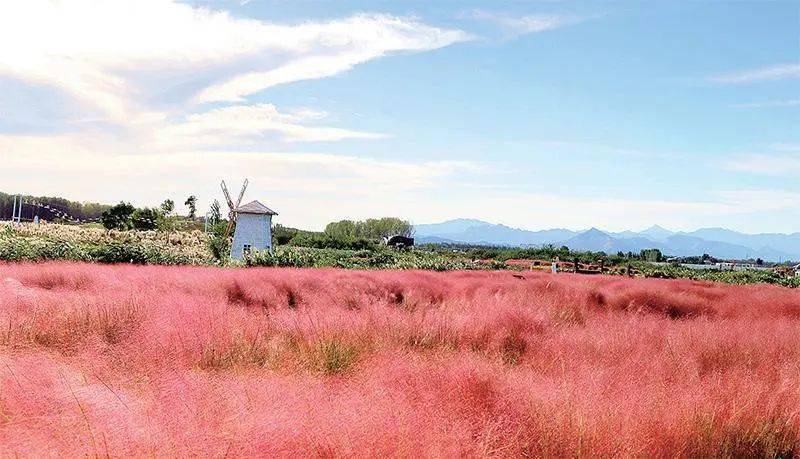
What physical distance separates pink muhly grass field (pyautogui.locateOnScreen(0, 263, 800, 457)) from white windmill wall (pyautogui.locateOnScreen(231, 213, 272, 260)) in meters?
21.3

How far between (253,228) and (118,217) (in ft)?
Answer: 62.4

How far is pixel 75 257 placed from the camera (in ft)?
61.0

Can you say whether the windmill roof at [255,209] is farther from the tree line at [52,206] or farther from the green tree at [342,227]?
the green tree at [342,227]

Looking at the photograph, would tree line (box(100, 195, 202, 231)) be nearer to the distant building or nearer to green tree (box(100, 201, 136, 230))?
green tree (box(100, 201, 136, 230))

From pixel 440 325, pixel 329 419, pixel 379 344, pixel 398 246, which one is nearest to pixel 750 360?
pixel 440 325

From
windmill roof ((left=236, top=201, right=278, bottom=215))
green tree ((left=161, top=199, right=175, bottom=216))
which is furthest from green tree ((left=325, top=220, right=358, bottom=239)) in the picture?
windmill roof ((left=236, top=201, right=278, bottom=215))

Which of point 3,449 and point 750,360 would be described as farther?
point 750,360

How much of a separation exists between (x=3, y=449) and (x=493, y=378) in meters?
2.70

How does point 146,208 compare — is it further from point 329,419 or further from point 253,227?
point 329,419

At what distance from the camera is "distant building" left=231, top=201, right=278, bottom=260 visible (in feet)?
98.4

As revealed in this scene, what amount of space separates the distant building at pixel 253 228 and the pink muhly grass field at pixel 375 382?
2133cm

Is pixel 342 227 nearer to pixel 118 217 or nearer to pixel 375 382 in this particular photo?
pixel 118 217

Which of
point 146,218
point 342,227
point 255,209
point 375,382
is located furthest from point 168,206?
point 342,227

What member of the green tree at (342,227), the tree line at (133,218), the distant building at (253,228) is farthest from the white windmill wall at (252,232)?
the green tree at (342,227)
